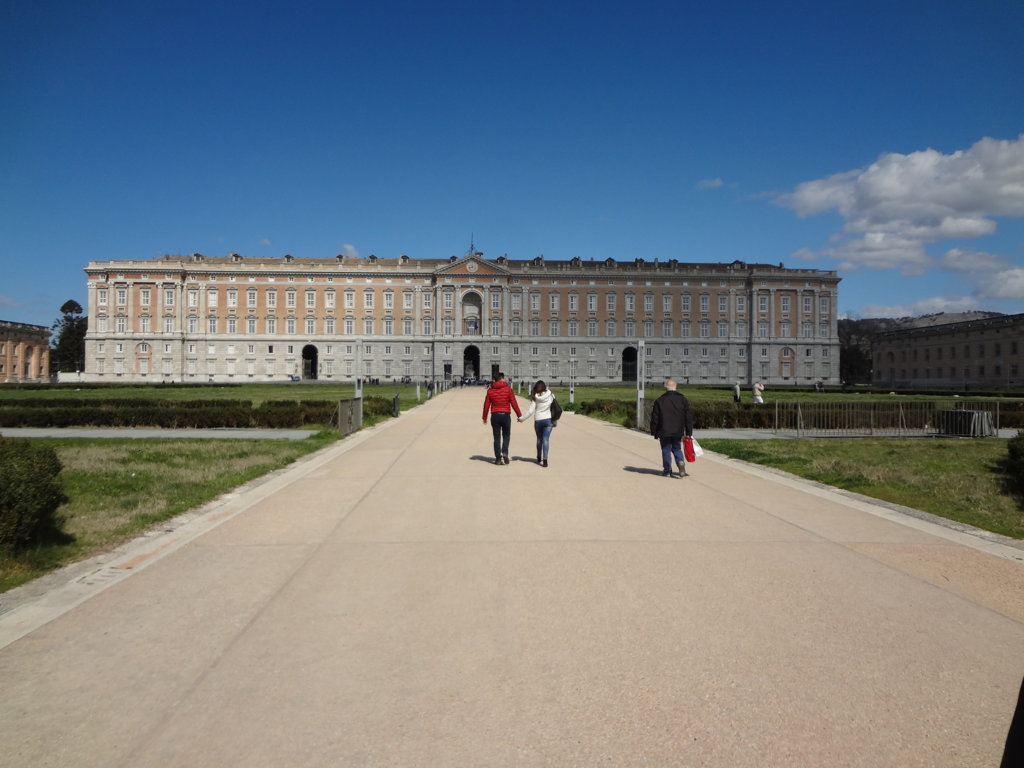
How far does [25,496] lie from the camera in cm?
619

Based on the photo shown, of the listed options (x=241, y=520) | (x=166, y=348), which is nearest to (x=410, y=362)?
(x=166, y=348)

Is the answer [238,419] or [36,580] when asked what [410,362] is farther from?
[36,580]

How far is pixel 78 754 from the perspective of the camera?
302cm

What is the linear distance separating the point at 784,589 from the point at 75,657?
195 inches

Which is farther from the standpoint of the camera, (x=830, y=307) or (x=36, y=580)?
(x=830, y=307)

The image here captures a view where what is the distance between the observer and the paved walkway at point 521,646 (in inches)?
122

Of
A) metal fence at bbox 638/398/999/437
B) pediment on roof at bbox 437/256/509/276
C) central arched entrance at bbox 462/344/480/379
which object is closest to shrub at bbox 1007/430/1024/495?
metal fence at bbox 638/398/999/437

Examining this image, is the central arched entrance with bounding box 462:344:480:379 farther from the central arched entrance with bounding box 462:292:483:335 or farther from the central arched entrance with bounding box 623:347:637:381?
the central arched entrance with bounding box 623:347:637:381

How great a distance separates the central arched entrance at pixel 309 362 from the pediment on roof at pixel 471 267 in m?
20.8

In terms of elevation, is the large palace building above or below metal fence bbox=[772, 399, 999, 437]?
above

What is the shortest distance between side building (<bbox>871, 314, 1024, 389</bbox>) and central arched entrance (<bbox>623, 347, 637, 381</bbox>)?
34.0m

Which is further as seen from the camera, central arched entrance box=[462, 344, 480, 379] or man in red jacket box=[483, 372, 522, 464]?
central arched entrance box=[462, 344, 480, 379]

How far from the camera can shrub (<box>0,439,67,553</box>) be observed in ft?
19.8

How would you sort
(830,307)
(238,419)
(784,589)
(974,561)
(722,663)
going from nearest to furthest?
(722,663), (784,589), (974,561), (238,419), (830,307)
